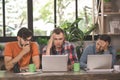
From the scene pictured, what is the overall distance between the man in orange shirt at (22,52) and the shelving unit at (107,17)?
205 cm

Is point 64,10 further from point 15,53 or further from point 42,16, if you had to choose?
point 15,53

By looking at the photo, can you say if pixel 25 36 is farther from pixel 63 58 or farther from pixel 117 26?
pixel 117 26

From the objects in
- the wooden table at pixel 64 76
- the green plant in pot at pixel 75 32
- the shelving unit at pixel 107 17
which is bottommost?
the wooden table at pixel 64 76

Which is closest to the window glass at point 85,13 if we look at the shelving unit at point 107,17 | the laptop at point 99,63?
the shelving unit at point 107,17

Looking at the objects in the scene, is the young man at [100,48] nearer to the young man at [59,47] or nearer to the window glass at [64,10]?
the young man at [59,47]

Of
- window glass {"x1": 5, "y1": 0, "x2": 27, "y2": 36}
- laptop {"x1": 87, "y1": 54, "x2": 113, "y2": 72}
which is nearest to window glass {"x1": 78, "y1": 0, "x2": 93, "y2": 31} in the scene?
window glass {"x1": 5, "y1": 0, "x2": 27, "y2": 36}

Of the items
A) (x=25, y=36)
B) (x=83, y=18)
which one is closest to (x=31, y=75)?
(x=25, y=36)

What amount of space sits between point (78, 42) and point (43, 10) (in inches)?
38.9

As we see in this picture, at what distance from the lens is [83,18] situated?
19.6ft

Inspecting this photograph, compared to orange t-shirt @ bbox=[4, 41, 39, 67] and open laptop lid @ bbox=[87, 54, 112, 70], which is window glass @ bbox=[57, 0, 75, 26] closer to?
orange t-shirt @ bbox=[4, 41, 39, 67]

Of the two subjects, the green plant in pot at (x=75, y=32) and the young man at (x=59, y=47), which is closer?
the young man at (x=59, y=47)

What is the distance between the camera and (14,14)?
19.2ft

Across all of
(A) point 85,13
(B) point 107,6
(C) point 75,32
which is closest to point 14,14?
(C) point 75,32

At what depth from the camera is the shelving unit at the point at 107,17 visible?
5.52 m
